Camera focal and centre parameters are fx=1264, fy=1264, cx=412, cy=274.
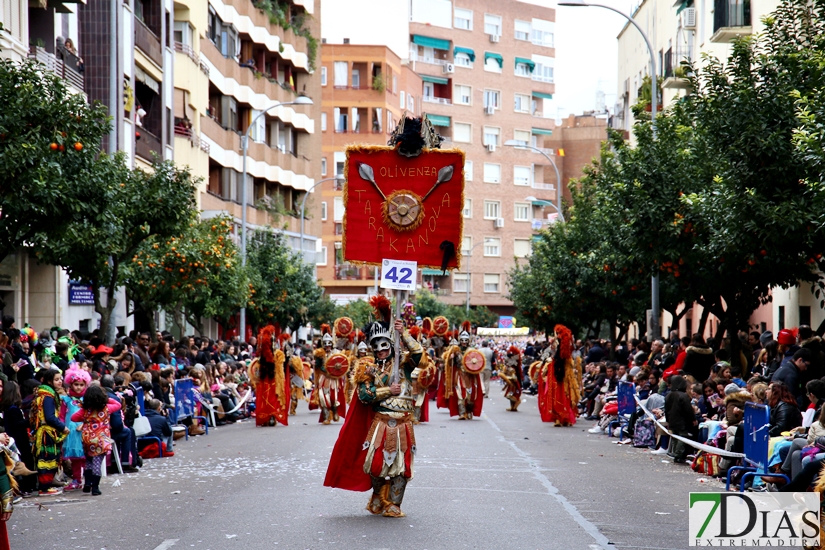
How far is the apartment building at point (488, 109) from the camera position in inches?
3784

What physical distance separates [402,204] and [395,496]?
3.16 meters

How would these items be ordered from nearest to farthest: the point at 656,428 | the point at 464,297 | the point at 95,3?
the point at 656,428
the point at 95,3
the point at 464,297

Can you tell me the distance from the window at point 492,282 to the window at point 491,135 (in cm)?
1023

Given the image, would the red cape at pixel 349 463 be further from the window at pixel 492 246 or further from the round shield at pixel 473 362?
the window at pixel 492 246

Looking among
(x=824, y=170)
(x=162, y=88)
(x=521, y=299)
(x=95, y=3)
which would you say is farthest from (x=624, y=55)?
(x=824, y=170)

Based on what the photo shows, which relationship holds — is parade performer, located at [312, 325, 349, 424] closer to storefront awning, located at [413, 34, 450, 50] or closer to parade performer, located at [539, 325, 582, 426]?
parade performer, located at [539, 325, 582, 426]

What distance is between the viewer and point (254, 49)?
58656 mm

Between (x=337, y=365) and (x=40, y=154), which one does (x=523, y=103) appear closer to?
(x=337, y=365)

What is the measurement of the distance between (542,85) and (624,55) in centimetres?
4282

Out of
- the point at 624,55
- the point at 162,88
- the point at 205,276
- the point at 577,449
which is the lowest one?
the point at 577,449

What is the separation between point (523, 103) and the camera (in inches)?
3991

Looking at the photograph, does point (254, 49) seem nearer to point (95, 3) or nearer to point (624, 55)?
point (624, 55)

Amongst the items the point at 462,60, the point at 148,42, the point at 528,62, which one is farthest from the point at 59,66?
the point at 528,62

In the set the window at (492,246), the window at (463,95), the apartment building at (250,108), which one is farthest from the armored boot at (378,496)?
the window at (492,246)
